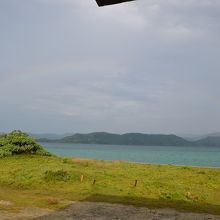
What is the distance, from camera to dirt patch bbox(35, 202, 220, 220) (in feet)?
53.1

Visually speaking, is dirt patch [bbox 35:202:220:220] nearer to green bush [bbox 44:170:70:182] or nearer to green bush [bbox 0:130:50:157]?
green bush [bbox 44:170:70:182]

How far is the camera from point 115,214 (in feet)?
55.6

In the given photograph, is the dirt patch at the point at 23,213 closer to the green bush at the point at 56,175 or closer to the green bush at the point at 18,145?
the green bush at the point at 56,175

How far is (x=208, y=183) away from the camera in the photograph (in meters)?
24.4

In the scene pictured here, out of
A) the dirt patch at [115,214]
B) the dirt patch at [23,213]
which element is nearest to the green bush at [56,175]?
the dirt patch at [115,214]

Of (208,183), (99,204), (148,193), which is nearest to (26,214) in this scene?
(99,204)

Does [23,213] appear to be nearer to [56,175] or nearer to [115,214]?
[115,214]

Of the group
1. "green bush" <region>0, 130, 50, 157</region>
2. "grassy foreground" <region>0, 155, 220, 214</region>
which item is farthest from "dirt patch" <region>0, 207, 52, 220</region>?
"green bush" <region>0, 130, 50, 157</region>

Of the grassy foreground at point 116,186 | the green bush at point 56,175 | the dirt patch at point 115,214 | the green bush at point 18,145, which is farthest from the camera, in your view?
the green bush at point 18,145

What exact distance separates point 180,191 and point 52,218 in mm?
8878

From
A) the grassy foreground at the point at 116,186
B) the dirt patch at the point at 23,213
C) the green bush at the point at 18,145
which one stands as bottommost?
the dirt patch at the point at 23,213

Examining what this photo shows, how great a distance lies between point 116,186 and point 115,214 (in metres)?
5.92

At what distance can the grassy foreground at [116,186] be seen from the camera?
66.3ft

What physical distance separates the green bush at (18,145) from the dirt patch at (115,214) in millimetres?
15983
